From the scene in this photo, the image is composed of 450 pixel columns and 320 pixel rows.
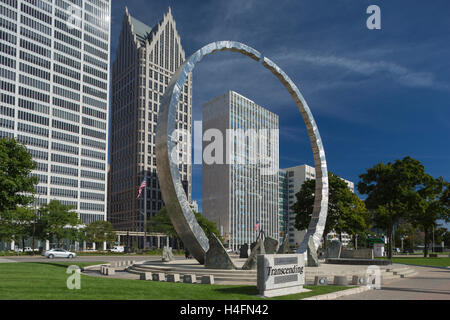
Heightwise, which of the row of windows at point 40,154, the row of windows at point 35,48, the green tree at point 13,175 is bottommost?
the green tree at point 13,175

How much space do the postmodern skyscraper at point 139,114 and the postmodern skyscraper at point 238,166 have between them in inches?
367

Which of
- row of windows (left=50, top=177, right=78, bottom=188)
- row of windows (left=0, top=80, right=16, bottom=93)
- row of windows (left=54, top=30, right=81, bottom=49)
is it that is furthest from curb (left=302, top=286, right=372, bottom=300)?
row of windows (left=54, top=30, right=81, bottom=49)

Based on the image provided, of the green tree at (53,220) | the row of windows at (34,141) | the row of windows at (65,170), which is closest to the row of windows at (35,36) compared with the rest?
the row of windows at (34,141)

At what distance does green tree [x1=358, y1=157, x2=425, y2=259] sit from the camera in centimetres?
4966

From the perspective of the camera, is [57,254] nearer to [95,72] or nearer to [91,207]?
[91,207]

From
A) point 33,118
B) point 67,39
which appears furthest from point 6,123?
point 67,39

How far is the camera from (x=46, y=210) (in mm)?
68000

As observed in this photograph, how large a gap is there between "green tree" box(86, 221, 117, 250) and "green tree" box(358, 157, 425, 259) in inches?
2154

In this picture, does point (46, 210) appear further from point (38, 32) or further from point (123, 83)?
point (123, 83)

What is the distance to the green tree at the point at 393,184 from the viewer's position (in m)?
49.7

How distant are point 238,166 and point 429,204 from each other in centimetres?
8023

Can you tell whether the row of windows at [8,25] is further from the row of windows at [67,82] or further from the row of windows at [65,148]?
the row of windows at [65,148]

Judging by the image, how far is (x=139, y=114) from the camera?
12706cm
